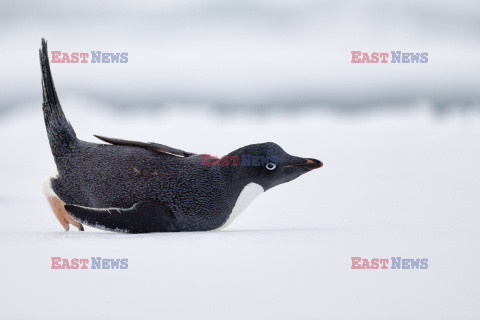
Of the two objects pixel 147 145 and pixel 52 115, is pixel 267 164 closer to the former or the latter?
pixel 147 145

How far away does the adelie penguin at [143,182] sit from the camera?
10.3ft

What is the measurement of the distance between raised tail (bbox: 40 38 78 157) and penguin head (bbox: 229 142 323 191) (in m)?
0.93

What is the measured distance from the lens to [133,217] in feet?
10.2

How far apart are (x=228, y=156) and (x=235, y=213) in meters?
Answer: 0.31

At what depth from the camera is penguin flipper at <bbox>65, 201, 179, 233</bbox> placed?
310 centimetres

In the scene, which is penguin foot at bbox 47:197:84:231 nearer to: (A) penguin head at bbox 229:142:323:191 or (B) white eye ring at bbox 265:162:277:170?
(A) penguin head at bbox 229:142:323:191

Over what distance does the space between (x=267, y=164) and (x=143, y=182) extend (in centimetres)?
67

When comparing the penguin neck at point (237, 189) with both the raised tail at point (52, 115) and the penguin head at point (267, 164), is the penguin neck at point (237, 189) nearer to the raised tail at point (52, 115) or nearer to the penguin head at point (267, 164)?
the penguin head at point (267, 164)

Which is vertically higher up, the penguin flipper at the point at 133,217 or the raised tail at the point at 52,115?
the raised tail at the point at 52,115

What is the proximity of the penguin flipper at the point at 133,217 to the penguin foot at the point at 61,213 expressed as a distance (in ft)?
0.64

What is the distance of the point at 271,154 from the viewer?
3.26 meters

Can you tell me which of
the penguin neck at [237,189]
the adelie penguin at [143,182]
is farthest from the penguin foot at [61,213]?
the penguin neck at [237,189]

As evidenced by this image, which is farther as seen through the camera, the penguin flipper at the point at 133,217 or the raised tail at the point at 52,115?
the raised tail at the point at 52,115

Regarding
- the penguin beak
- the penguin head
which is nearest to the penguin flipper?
the penguin head
